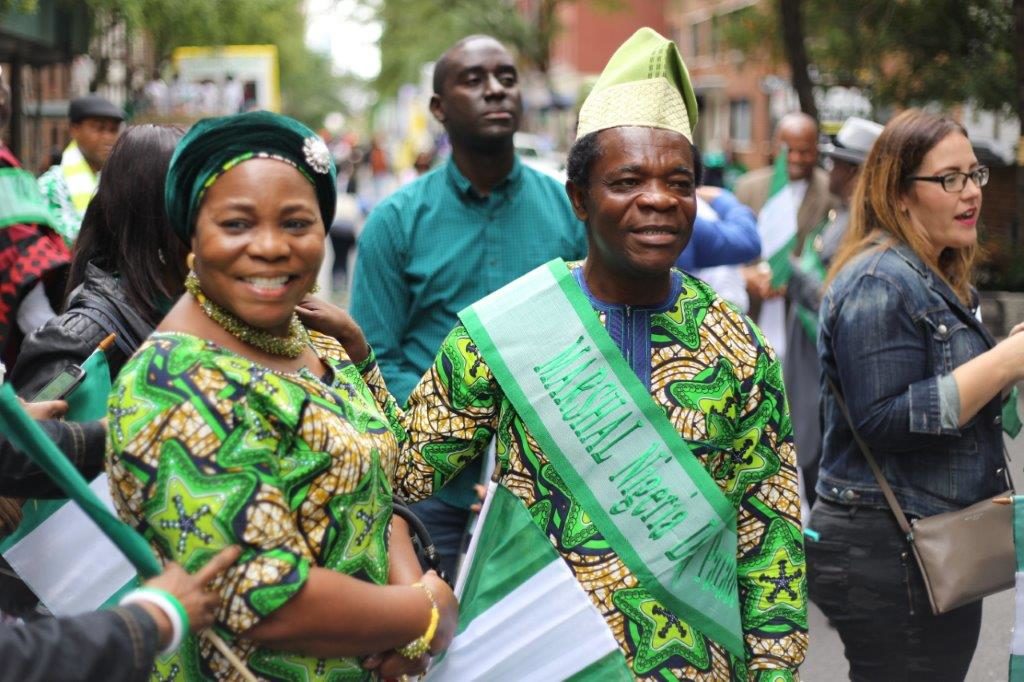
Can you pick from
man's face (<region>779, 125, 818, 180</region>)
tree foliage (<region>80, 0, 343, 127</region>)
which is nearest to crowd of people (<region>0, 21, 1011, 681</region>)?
man's face (<region>779, 125, 818, 180</region>)

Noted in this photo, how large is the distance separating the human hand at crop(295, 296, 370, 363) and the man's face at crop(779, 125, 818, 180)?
5.26 metres

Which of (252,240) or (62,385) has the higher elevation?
(252,240)

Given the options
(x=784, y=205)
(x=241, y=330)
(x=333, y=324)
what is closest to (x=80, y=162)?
(x=784, y=205)

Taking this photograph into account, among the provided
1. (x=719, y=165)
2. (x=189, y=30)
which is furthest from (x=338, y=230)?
(x=189, y=30)

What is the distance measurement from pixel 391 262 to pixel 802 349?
3078mm

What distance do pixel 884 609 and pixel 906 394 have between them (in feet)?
1.96

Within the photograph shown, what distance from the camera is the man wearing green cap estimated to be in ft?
8.45

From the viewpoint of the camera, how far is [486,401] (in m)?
2.74

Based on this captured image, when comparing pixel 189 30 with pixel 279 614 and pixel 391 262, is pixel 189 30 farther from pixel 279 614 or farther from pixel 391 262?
pixel 279 614

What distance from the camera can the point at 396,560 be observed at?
2.32 meters

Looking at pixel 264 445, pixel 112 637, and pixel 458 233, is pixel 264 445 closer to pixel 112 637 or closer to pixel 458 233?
pixel 112 637

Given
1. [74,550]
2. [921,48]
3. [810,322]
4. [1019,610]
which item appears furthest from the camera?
[921,48]

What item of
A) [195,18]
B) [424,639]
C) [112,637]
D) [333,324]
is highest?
[195,18]

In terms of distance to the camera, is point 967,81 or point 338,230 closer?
point 967,81
